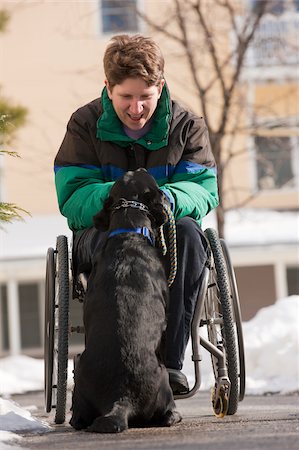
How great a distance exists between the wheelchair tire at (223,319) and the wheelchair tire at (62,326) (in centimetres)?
63

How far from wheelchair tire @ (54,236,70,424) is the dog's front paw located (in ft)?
2.16

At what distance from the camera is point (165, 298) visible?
4297mm

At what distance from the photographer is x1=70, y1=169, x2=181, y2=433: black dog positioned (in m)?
4.04

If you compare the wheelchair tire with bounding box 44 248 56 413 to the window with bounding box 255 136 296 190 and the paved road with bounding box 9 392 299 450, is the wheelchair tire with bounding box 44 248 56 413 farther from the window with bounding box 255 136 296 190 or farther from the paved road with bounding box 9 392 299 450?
the window with bounding box 255 136 296 190

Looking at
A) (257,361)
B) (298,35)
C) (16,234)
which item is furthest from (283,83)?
(257,361)

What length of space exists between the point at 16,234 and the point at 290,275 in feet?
18.7

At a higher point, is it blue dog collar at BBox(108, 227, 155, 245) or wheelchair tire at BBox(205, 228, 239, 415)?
blue dog collar at BBox(108, 227, 155, 245)

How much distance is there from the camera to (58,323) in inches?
186

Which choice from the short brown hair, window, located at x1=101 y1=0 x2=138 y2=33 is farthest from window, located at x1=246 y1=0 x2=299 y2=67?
the short brown hair

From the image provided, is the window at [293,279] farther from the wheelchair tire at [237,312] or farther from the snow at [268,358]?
the wheelchair tire at [237,312]

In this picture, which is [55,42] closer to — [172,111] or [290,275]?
[290,275]

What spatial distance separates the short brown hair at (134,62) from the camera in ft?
15.6

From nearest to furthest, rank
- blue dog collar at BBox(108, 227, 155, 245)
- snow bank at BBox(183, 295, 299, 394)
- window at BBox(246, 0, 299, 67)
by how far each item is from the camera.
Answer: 1. blue dog collar at BBox(108, 227, 155, 245)
2. snow bank at BBox(183, 295, 299, 394)
3. window at BBox(246, 0, 299, 67)

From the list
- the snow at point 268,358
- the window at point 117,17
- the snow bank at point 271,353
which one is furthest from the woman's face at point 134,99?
the window at point 117,17
